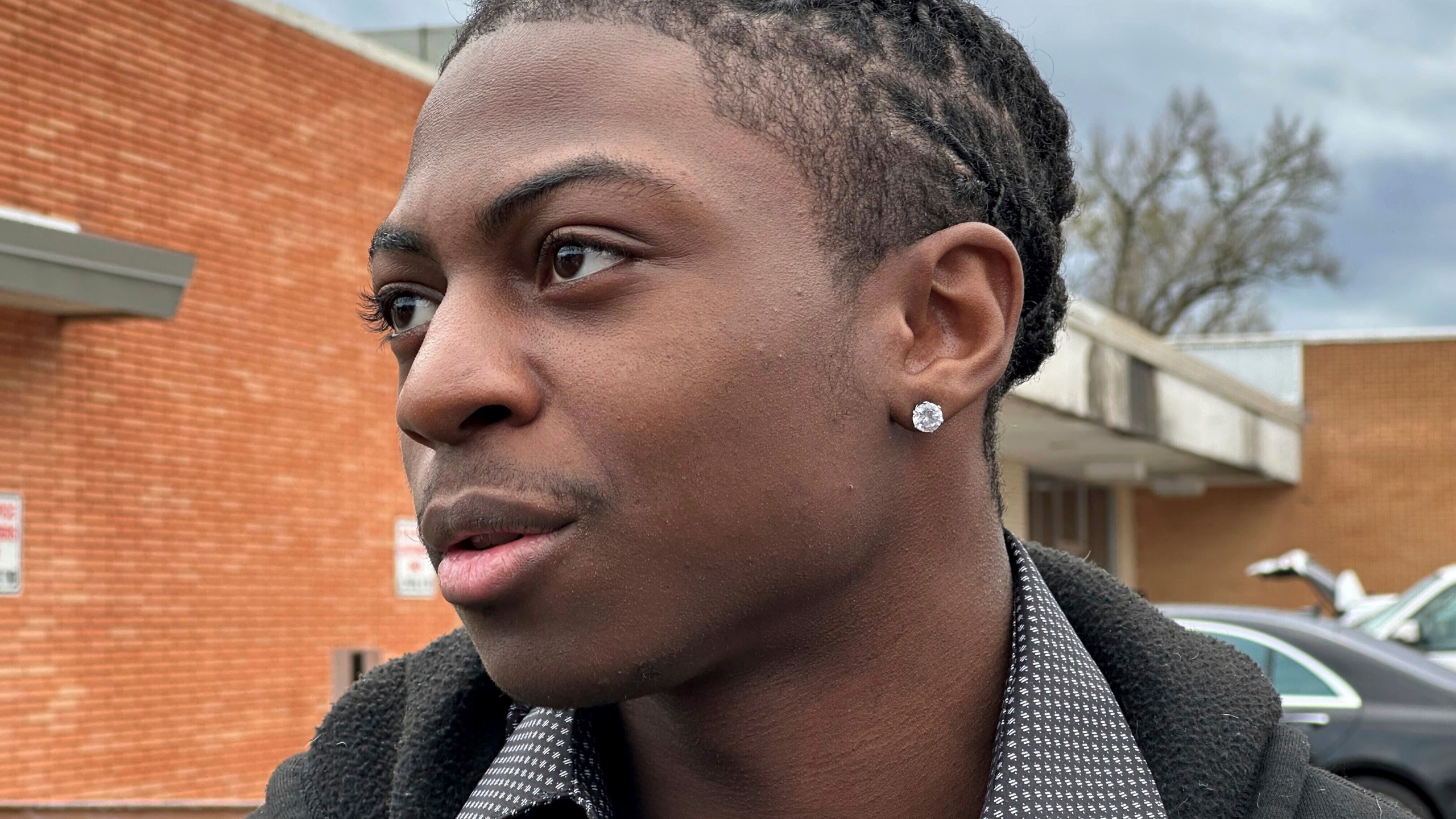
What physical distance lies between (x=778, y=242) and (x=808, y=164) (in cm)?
10

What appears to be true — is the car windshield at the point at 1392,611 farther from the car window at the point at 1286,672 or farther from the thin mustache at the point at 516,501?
the thin mustache at the point at 516,501

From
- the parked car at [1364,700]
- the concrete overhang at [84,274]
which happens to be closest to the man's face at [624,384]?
the parked car at [1364,700]

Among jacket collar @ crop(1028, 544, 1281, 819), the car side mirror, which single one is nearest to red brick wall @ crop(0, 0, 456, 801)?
the car side mirror

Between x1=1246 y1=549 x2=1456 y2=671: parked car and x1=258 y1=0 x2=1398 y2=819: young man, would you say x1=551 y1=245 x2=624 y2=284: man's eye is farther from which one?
x1=1246 y1=549 x2=1456 y2=671: parked car

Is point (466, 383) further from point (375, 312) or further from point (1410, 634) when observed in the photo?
point (1410, 634)

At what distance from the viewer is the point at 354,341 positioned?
12211 mm

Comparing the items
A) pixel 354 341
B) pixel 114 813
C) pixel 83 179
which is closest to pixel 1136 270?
pixel 354 341

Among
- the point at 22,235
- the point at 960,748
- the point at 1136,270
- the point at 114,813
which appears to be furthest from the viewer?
the point at 1136,270

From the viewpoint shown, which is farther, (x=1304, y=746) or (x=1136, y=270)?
(x=1136, y=270)

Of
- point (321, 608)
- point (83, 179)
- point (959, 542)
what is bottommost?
point (321, 608)

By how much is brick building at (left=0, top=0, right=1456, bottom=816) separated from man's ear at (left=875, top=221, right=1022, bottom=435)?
23.7 feet

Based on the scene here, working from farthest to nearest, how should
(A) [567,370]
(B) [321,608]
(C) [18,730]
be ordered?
1. (B) [321,608]
2. (C) [18,730]
3. (A) [567,370]

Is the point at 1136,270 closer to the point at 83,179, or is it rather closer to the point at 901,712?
the point at 83,179

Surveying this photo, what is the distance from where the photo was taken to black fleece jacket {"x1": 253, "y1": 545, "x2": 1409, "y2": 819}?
5.55 feet
